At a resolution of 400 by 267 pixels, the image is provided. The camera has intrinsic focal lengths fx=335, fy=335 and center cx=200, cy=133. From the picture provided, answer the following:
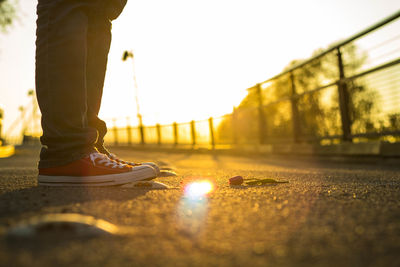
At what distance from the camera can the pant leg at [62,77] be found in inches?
66.8

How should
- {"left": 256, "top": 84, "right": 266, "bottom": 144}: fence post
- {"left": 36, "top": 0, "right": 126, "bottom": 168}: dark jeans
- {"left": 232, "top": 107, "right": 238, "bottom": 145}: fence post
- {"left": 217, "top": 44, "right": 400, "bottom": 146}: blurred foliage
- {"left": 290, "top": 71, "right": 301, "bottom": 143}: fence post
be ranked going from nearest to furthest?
{"left": 36, "top": 0, "right": 126, "bottom": 168}: dark jeans, {"left": 217, "top": 44, "right": 400, "bottom": 146}: blurred foliage, {"left": 290, "top": 71, "right": 301, "bottom": 143}: fence post, {"left": 256, "top": 84, "right": 266, "bottom": 144}: fence post, {"left": 232, "top": 107, "right": 238, "bottom": 145}: fence post

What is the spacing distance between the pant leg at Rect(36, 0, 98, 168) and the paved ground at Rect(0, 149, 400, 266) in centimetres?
30

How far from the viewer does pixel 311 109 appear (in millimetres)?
6848

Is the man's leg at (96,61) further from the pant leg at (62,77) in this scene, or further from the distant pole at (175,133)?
the distant pole at (175,133)

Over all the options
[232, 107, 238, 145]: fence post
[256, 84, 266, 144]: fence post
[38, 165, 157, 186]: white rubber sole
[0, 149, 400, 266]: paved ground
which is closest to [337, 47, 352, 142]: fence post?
[256, 84, 266, 144]: fence post

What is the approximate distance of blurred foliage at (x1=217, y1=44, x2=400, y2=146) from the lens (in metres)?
5.20

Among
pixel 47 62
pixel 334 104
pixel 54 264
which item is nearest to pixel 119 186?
pixel 47 62

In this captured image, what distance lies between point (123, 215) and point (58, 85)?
89 cm

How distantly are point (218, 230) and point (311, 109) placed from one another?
249 inches

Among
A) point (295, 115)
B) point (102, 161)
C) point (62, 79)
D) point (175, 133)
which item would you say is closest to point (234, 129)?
point (295, 115)

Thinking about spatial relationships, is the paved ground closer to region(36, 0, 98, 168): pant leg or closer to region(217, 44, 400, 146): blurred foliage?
region(36, 0, 98, 168): pant leg

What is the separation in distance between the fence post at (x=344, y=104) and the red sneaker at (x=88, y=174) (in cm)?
464

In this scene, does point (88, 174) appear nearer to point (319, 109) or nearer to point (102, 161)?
point (102, 161)

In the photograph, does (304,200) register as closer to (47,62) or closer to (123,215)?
(123,215)
